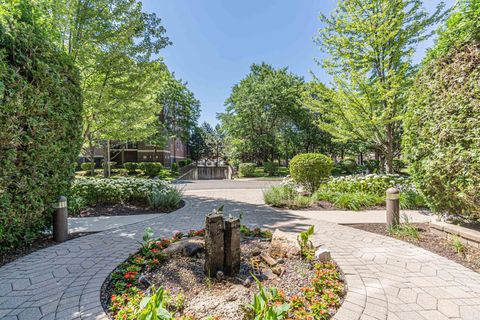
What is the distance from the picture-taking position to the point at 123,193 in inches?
279

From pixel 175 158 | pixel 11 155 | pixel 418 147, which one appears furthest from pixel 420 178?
pixel 175 158

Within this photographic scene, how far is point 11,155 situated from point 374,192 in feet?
30.6

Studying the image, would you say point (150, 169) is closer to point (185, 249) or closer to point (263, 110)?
point (263, 110)

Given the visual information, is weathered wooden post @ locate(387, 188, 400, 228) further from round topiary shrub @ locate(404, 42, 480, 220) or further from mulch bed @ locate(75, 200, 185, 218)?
mulch bed @ locate(75, 200, 185, 218)

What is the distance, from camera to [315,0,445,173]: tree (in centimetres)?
848

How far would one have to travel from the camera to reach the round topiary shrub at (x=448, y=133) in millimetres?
3486

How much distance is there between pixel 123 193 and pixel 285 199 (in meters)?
5.23

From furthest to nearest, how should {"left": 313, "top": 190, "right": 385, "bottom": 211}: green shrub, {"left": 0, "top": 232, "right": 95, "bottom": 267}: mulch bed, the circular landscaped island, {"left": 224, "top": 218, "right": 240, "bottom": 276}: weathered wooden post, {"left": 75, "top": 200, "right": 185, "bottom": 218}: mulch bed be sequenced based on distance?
{"left": 313, "top": 190, "right": 385, "bottom": 211}: green shrub → {"left": 75, "top": 200, "right": 185, "bottom": 218}: mulch bed → {"left": 0, "top": 232, "right": 95, "bottom": 267}: mulch bed → {"left": 224, "top": 218, "right": 240, "bottom": 276}: weathered wooden post → the circular landscaped island

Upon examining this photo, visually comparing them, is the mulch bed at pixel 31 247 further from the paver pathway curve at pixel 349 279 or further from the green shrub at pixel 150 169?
the green shrub at pixel 150 169

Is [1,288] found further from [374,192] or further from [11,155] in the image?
[374,192]

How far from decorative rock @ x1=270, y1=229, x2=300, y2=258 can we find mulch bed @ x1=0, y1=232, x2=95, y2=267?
3.87m

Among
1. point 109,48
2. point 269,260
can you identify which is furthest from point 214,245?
point 109,48

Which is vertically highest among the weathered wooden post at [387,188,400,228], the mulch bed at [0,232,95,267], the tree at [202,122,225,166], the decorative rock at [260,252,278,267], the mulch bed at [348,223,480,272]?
the tree at [202,122,225,166]

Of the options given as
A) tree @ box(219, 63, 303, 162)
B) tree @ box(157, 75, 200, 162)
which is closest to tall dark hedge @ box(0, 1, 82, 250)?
tree @ box(219, 63, 303, 162)
